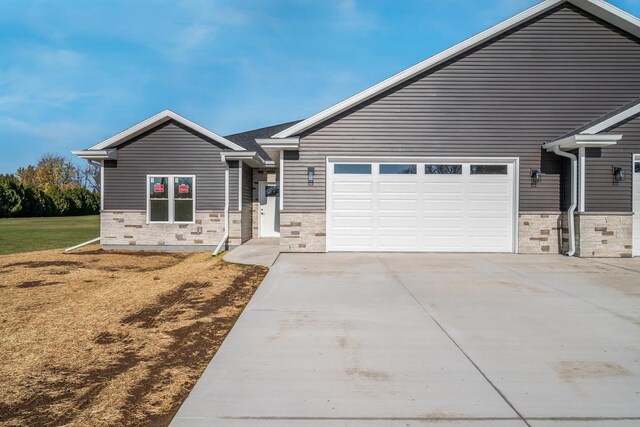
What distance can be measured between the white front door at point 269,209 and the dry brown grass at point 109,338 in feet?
17.7

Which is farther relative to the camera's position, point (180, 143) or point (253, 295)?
point (180, 143)

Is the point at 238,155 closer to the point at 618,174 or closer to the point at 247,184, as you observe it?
the point at 247,184

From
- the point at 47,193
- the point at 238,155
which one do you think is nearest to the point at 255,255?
the point at 238,155

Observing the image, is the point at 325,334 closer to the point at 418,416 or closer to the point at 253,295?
the point at 418,416

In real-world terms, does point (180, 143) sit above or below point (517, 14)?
below

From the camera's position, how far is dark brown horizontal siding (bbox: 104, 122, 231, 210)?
35.5ft

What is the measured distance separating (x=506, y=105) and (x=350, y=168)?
4.35m

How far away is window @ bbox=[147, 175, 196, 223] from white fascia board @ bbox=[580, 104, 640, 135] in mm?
10664

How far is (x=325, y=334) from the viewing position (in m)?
3.69

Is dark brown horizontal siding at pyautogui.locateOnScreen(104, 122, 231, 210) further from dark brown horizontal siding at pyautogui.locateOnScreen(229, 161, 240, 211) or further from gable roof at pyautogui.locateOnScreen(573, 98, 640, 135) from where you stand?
gable roof at pyautogui.locateOnScreen(573, 98, 640, 135)

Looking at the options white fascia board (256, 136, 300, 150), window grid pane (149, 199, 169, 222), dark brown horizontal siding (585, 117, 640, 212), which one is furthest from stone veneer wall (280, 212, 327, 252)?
dark brown horizontal siding (585, 117, 640, 212)

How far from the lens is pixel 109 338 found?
3664 millimetres

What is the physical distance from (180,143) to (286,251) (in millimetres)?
5004

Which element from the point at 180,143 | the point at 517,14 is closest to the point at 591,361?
the point at 517,14
